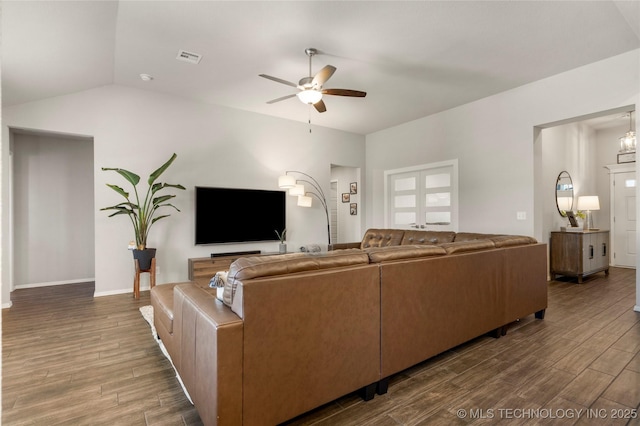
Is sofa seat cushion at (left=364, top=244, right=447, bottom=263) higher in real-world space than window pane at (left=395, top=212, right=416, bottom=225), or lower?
lower

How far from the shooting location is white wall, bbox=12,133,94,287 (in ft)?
16.3

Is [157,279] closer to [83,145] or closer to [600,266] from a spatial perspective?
[83,145]

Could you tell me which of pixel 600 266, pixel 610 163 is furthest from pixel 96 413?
pixel 610 163

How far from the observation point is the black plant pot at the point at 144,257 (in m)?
4.34

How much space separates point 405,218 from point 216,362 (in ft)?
17.8

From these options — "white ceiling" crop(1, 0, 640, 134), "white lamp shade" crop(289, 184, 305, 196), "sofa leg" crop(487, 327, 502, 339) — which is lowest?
"sofa leg" crop(487, 327, 502, 339)

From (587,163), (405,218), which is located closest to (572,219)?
(587,163)

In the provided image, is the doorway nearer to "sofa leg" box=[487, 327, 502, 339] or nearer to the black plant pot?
"sofa leg" box=[487, 327, 502, 339]

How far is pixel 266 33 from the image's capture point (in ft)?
10.9

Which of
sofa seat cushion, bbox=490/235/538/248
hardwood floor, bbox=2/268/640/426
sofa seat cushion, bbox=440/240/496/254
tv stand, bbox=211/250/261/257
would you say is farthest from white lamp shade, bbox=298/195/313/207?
sofa seat cushion, bbox=440/240/496/254

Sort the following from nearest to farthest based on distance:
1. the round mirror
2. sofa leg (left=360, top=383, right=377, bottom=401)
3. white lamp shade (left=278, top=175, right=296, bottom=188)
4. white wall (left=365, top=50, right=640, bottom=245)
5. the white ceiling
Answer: sofa leg (left=360, top=383, right=377, bottom=401)
the white ceiling
white wall (left=365, top=50, right=640, bottom=245)
white lamp shade (left=278, top=175, right=296, bottom=188)
the round mirror

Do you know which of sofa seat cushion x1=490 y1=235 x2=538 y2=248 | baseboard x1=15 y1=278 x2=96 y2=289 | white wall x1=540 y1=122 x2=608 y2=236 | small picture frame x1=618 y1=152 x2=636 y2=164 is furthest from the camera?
small picture frame x1=618 y1=152 x2=636 y2=164

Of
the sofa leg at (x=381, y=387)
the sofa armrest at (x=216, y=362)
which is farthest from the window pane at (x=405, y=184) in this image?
the sofa armrest at (x=216, y=362)

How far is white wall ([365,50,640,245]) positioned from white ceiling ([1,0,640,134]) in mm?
219
